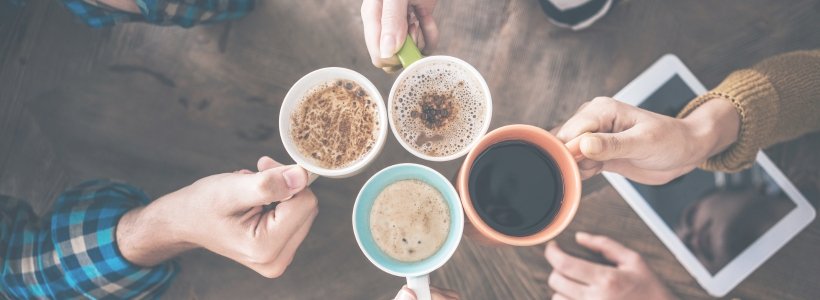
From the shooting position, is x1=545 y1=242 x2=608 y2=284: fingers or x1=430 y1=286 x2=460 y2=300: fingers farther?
x1=545 y1=242 x2=608 y2=284: fingers

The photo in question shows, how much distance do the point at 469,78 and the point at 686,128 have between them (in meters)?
0.41

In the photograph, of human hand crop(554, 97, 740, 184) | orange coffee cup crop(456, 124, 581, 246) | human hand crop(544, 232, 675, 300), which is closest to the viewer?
orange coffee cup crop(456, 124, 581, 246)

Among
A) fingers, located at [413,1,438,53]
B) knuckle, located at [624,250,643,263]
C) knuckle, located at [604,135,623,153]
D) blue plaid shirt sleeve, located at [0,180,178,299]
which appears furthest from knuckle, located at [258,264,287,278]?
knuckle, located at [624,250,643,263]

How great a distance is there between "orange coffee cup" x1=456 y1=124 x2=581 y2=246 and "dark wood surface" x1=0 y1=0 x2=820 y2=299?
0.87 feet

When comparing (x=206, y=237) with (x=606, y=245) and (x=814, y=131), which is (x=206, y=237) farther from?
(x=814, y=131)

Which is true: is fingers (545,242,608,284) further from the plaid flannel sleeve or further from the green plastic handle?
the plaid flannel sleeve

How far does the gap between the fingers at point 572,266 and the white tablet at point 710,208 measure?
149mm

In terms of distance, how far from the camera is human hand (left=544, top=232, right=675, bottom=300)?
1.08 m

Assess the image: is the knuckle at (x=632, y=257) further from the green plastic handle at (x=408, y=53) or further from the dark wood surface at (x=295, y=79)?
the green plastic handle at (x=408, y=53)

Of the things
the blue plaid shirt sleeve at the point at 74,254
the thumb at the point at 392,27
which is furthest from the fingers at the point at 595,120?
the blue plaid shirt sleeve at the point at 74,254

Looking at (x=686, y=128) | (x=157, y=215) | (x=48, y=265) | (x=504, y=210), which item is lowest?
(x=48, y=265)

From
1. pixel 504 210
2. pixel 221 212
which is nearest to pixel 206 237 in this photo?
pixel 221 212

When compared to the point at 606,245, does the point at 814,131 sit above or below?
above

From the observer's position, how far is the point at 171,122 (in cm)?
112
